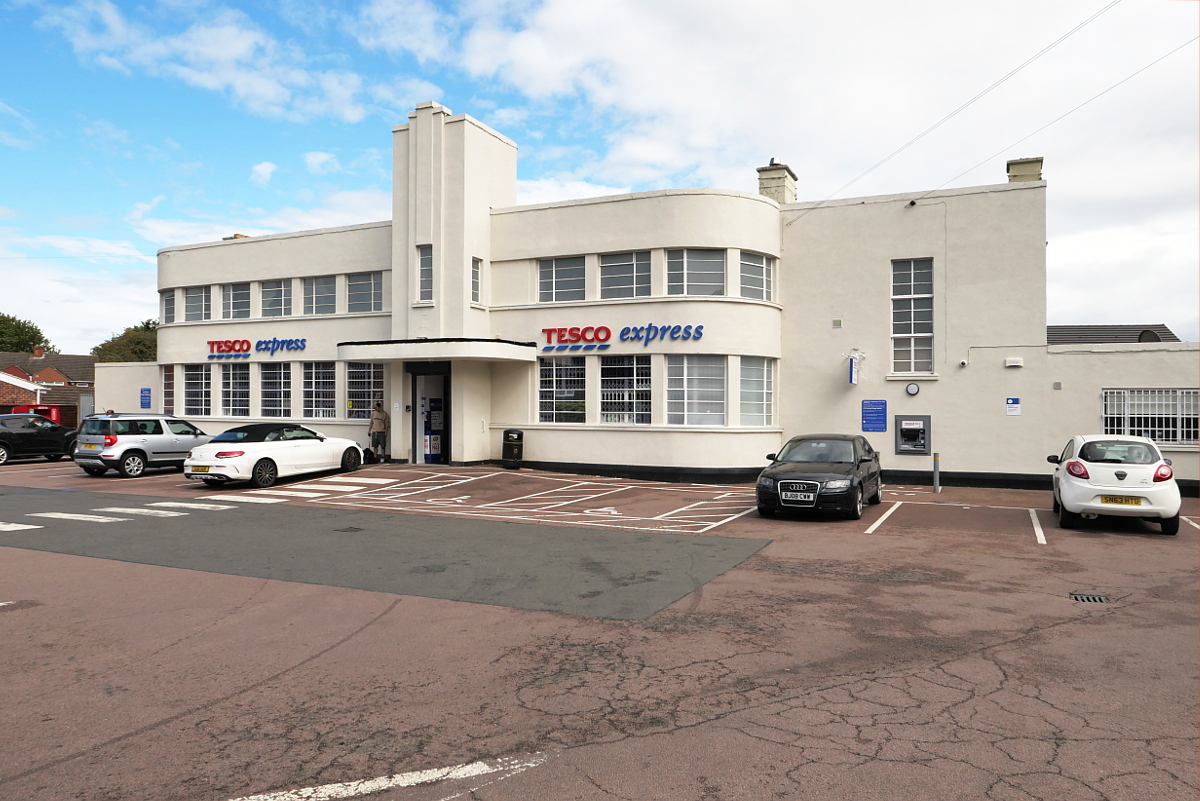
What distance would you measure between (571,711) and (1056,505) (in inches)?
505

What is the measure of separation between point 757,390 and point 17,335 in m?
89.1

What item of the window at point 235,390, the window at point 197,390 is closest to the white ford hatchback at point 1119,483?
the window at point 235,390

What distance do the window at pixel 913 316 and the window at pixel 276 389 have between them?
18861 mm

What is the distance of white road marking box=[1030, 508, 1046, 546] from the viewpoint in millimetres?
12219

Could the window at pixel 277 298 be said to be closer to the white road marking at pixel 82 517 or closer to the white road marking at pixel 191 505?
the white road marking at pixel 191 505

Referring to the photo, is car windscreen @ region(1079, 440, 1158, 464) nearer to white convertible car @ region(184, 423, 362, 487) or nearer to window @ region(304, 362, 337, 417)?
white convertible car @ region(184, 423, 362, 487)

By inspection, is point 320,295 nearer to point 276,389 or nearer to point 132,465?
point 276,389

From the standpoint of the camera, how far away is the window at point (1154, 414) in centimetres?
1941

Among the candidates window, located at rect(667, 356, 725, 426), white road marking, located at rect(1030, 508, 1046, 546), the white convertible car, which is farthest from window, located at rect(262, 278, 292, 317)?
white road marking, located at rect(1030, 508, 1046, 546)

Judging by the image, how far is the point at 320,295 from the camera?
1037 inches

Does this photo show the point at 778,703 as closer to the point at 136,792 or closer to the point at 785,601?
the point at 785,601

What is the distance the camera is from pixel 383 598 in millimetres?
8336

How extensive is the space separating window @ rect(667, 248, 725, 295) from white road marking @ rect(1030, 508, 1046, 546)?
933 cm

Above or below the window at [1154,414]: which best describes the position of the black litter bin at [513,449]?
below
